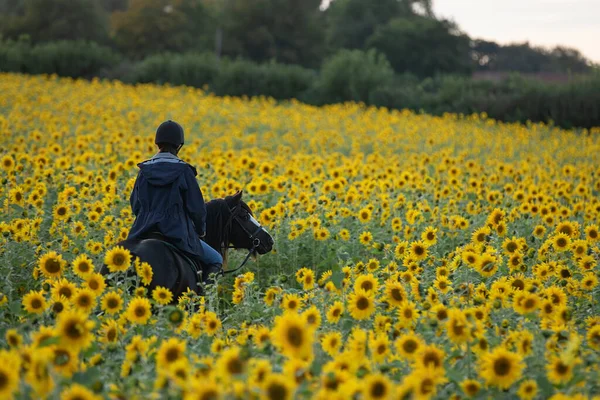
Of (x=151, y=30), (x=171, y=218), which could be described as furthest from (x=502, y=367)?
(x=151, y=30)

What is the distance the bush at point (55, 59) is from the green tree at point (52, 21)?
11.9m

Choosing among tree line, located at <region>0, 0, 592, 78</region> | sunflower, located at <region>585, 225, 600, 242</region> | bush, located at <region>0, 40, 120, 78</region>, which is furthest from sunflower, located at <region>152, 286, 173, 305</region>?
tree line, located at <region>0, 0, 592, 78</region>

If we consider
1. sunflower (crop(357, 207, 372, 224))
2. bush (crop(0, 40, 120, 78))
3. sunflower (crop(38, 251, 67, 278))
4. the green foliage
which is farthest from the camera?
bush (crop(0, 40, 120, 78))

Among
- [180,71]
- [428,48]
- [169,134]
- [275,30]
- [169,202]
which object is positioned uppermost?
[275,30]

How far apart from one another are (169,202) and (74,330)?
235 centimetres

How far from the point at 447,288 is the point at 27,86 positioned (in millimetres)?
18587

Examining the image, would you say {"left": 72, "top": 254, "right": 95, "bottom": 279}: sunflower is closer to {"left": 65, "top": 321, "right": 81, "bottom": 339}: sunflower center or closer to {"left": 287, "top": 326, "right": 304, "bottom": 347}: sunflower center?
{"left": 65, "top": 321, "right": 81, "bottom": 339}: sunflower center

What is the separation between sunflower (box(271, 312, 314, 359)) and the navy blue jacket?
8.21ft

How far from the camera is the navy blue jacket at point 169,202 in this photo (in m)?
4.89

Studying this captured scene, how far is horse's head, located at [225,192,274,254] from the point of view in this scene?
18.3 ft

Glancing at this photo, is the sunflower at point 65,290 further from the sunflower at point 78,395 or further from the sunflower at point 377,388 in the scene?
the sunflower at point 377,388

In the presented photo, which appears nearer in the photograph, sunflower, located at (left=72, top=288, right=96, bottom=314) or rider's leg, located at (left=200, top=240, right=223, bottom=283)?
sunflower, located at (left=72, top=288, right=96, bottom=314)

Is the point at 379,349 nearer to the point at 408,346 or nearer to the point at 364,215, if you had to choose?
the point at 408,346

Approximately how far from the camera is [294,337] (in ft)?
8.11
